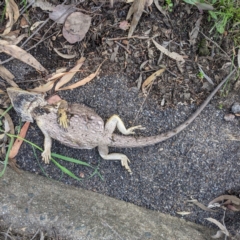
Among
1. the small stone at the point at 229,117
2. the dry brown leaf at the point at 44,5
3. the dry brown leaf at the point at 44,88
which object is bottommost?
the small stone at the point at 229,117

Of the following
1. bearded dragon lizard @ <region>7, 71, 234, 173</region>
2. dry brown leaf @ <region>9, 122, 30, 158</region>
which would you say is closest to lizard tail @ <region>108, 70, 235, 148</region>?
bearded dragon lizard @ <region>7, 71, 234, 173</region>

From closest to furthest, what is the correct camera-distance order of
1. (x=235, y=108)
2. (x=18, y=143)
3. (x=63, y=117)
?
(x=63, y=117), (x=235, y=108), (x=18, y=143)

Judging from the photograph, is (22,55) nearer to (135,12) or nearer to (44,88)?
(44,88)

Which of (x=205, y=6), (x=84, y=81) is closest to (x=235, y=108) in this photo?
(x=205, y=6)

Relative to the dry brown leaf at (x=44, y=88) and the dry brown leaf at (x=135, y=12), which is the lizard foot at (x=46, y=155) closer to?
the dry brown leaf at (x=44, y=88)

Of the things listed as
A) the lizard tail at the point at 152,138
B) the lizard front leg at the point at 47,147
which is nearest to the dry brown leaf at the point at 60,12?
the lizard front leg at the point at 47,147

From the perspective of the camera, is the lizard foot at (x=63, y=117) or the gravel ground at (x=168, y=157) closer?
the lizard foot at (x=63, y=117)
